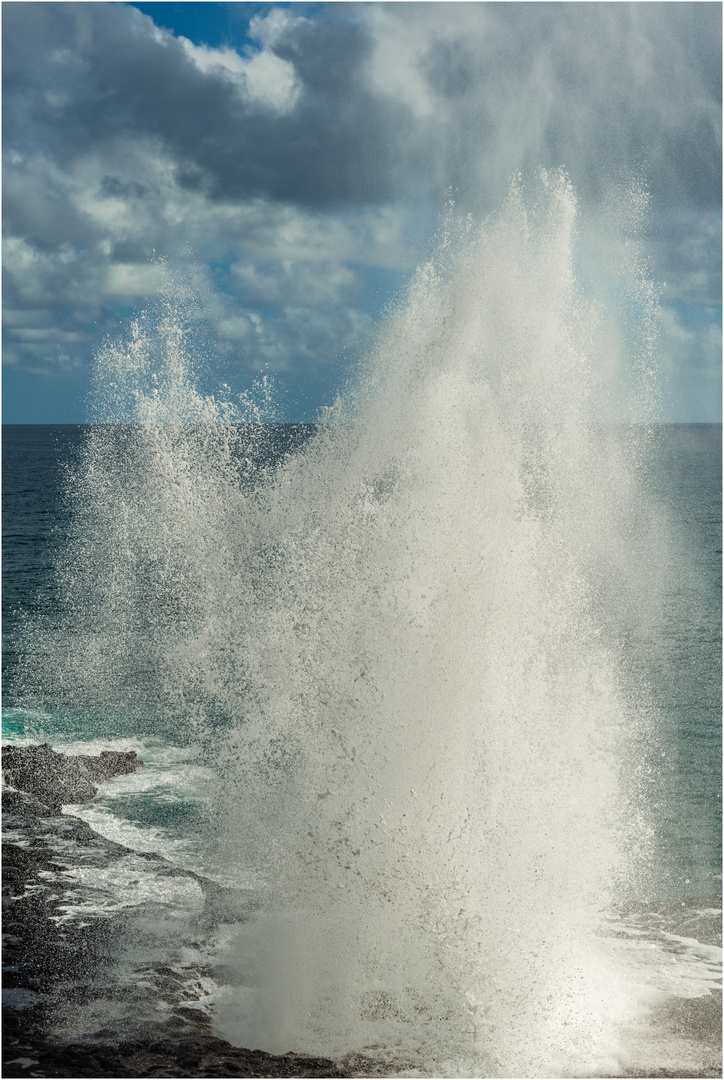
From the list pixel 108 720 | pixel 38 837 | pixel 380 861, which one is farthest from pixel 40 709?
pixel 380 861

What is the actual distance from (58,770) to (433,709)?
42.2 ft

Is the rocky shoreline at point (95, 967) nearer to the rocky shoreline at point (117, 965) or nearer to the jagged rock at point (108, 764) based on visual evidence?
the rocky shoreline at point (117, 965)

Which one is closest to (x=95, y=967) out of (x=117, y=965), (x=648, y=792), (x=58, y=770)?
(x=117, y=965)

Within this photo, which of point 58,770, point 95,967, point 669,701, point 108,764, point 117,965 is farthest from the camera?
point 669,701

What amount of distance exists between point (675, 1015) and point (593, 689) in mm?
6552

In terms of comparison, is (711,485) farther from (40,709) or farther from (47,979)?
(47,979)

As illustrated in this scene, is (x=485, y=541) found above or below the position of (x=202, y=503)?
below

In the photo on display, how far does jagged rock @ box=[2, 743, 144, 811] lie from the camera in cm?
2159

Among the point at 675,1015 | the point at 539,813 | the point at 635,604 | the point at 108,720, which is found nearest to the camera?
the point at 675,1015

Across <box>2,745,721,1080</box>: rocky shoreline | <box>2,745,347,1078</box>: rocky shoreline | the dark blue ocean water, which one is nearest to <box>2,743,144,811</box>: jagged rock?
<box>2,745,347,1078</box>: rocky shoreline

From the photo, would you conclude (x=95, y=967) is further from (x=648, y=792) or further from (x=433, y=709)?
(x=648, y=792)

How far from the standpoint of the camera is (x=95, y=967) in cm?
1409

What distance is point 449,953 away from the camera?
1348 cm

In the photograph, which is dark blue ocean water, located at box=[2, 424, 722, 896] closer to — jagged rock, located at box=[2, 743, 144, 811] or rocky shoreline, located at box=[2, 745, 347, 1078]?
jagged rock, located at box=[2, 743, 144, 811]
